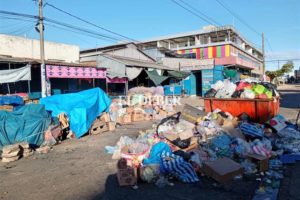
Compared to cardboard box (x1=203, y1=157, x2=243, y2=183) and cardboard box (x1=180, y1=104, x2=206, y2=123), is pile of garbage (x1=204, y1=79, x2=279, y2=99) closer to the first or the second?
cardboard box (x1=180, y1=104, x2=206, y2=123)

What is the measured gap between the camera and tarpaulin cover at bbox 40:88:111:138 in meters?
11.0

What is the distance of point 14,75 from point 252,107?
11826 millimetres

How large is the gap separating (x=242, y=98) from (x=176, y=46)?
4624 centimetres

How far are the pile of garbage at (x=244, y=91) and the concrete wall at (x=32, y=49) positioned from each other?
62.0ft

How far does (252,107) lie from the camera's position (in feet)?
35.9

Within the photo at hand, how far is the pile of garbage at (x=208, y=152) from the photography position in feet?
18.9

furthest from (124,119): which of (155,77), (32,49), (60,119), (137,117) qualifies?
(32,49)

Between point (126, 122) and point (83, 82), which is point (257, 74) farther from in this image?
point (126, 122)

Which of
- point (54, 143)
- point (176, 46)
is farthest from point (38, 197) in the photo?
point (176, 46)

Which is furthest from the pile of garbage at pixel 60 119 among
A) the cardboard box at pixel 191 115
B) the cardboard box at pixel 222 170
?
the cardboard box at pixel 222 170

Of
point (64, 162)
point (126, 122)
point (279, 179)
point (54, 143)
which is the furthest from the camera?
point (126, 122)

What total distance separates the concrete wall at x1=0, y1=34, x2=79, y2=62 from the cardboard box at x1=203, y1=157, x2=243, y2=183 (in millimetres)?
22502

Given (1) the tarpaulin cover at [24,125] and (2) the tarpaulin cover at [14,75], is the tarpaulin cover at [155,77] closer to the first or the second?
(2) the tarpaulin cover at [14,75]

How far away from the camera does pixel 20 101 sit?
13172 mm
